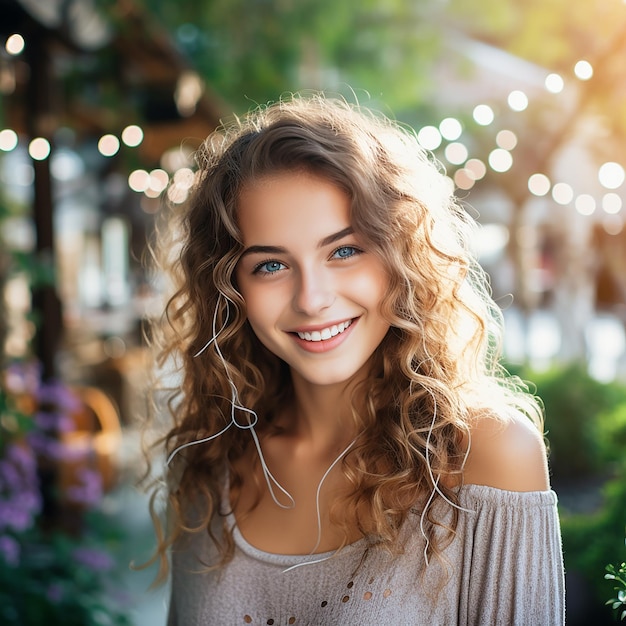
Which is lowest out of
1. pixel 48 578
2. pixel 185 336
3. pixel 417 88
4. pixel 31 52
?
pixel 48 578

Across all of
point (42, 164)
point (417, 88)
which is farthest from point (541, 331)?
point (42, 164)

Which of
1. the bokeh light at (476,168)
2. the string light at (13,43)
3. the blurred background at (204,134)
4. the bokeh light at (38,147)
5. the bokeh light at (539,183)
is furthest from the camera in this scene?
the bokeh light at (476,168)

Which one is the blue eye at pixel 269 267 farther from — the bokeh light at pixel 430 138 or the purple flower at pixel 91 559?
the bokeh light at pixel 430 138

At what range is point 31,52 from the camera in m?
3.56

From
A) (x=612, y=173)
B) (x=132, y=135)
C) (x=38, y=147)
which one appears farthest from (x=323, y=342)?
(x=132, y=135)

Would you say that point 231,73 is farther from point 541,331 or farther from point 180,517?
point 541,331

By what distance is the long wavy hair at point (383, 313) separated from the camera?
1340 mm

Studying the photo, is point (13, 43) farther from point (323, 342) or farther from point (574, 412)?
point (574, 412)

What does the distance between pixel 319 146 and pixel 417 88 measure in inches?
159

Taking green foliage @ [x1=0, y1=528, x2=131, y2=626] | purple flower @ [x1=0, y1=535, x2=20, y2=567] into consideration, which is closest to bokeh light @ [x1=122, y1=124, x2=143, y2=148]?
green foliage @ [x1=0, y1=528, x2=131, y2=626]

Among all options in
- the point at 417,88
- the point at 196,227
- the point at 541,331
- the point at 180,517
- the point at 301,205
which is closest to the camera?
the point at 301,205

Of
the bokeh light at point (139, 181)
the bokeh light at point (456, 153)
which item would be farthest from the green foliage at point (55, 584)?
the bokeh light at point (139, 181)

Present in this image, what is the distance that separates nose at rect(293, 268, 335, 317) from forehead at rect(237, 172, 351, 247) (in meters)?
0.06

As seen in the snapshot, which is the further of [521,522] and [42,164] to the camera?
[42,164]
